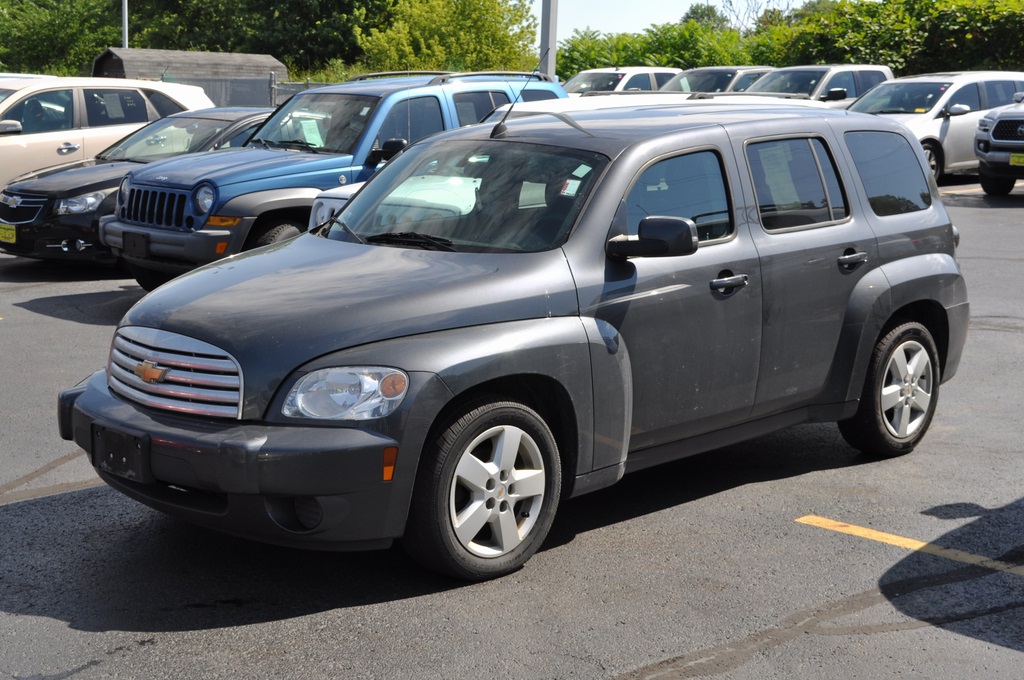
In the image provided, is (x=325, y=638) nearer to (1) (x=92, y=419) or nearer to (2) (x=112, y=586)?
(2) (x=112, y=586)

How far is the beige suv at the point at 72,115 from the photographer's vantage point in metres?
14.1

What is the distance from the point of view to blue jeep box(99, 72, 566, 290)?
10.0 meters

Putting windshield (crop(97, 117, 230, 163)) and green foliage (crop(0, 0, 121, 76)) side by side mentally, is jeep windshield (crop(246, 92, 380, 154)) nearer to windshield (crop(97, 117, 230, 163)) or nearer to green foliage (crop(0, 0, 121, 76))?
windshield (crop(97, 117, 230, 163))

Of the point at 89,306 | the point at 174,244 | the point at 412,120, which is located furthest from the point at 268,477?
the point at 412,120

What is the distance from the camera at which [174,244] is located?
10.0 m

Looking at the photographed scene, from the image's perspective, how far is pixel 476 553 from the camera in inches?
185

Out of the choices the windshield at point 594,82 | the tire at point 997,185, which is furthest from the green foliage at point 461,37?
the tire at point 997,185

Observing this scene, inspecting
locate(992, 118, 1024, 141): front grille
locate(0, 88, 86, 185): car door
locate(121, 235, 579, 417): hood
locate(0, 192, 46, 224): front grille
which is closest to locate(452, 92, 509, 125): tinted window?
locate(0, 192, 46, 224): front grille

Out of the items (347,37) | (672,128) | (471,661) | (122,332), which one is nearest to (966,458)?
(672,128)

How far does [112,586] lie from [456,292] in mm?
1651

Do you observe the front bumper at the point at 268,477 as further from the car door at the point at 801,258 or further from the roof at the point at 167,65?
the roof at the point at 167,65

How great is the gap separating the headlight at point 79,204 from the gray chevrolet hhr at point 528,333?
656 cm

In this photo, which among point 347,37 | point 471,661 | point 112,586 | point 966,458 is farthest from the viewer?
point 347,37

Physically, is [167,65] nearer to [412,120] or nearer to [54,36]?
[412,120]
